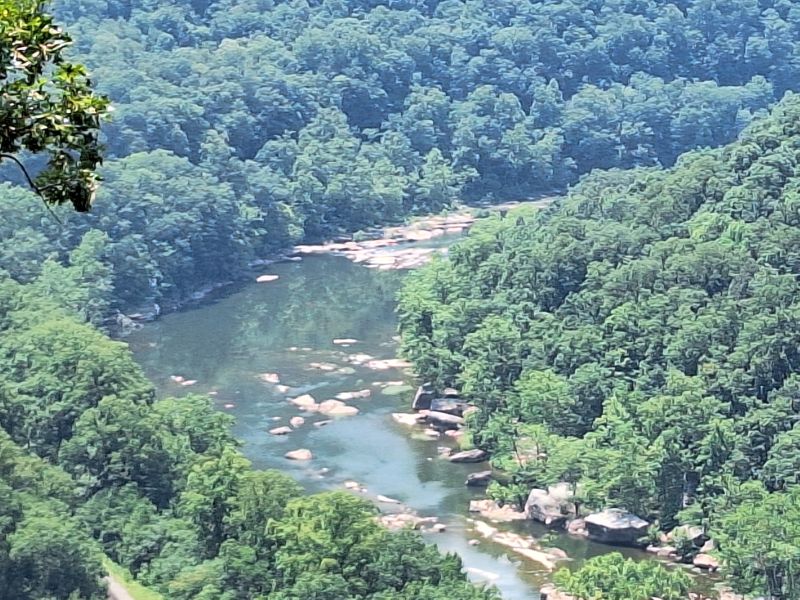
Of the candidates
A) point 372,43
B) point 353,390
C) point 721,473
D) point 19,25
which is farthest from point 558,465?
point 372,43

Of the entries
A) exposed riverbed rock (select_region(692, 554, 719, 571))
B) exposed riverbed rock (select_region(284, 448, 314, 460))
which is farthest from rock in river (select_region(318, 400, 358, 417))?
exposed riverbed rock (select_region(692, 554, 719, 571))

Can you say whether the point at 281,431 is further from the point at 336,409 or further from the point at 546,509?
the point at 546,509

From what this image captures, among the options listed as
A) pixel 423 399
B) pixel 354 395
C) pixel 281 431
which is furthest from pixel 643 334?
pixel 281 431

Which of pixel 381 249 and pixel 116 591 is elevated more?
pixel 116 591

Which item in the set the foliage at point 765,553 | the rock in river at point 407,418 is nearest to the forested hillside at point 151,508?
the foliage at point 765,553

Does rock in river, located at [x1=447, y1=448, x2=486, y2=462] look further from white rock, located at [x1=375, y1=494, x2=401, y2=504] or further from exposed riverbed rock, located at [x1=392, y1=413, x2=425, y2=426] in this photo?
→ white rock, located at [x1=375, y1=494, x2=401, y2=504]

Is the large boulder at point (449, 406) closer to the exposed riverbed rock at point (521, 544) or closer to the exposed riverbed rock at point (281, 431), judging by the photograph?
the exposed riverbed rock at point (281, 431)
